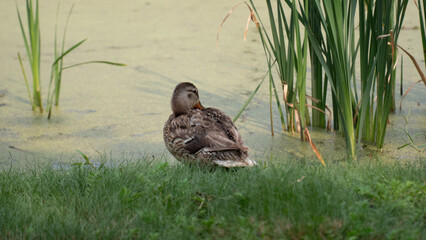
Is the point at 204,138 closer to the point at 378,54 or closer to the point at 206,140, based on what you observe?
the point at 206,140

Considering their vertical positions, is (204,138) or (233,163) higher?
(204,138)

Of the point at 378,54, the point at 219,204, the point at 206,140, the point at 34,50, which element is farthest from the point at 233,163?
the point at 34,50

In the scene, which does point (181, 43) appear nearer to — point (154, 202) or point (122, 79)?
point (122, 79)

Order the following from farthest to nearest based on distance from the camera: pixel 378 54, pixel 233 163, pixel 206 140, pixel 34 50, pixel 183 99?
pixel 34 50 < pixel 183 99 < pixel 378 54 < pixel 206 140 < pixel 233 163

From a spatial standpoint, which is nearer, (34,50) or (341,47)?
(341,47)

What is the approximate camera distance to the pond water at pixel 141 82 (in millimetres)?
4066

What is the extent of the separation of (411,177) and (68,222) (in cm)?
182

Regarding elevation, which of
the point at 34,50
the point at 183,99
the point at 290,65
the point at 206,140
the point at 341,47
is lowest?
the point at 206,140

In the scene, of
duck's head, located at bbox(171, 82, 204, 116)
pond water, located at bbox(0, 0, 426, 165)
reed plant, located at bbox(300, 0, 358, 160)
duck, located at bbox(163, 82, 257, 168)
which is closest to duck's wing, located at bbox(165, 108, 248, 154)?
duck, located at bbox(163, 82, 257, 168)

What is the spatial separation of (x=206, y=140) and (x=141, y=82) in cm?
238

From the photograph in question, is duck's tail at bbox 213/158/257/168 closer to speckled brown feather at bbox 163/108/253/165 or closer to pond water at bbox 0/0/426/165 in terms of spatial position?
speckled brown feather at bbox 163/108/253/165

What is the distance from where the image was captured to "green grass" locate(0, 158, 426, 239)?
2359 mm

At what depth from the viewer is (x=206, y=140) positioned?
327cm

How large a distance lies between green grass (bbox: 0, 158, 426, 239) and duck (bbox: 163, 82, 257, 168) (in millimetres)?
140
